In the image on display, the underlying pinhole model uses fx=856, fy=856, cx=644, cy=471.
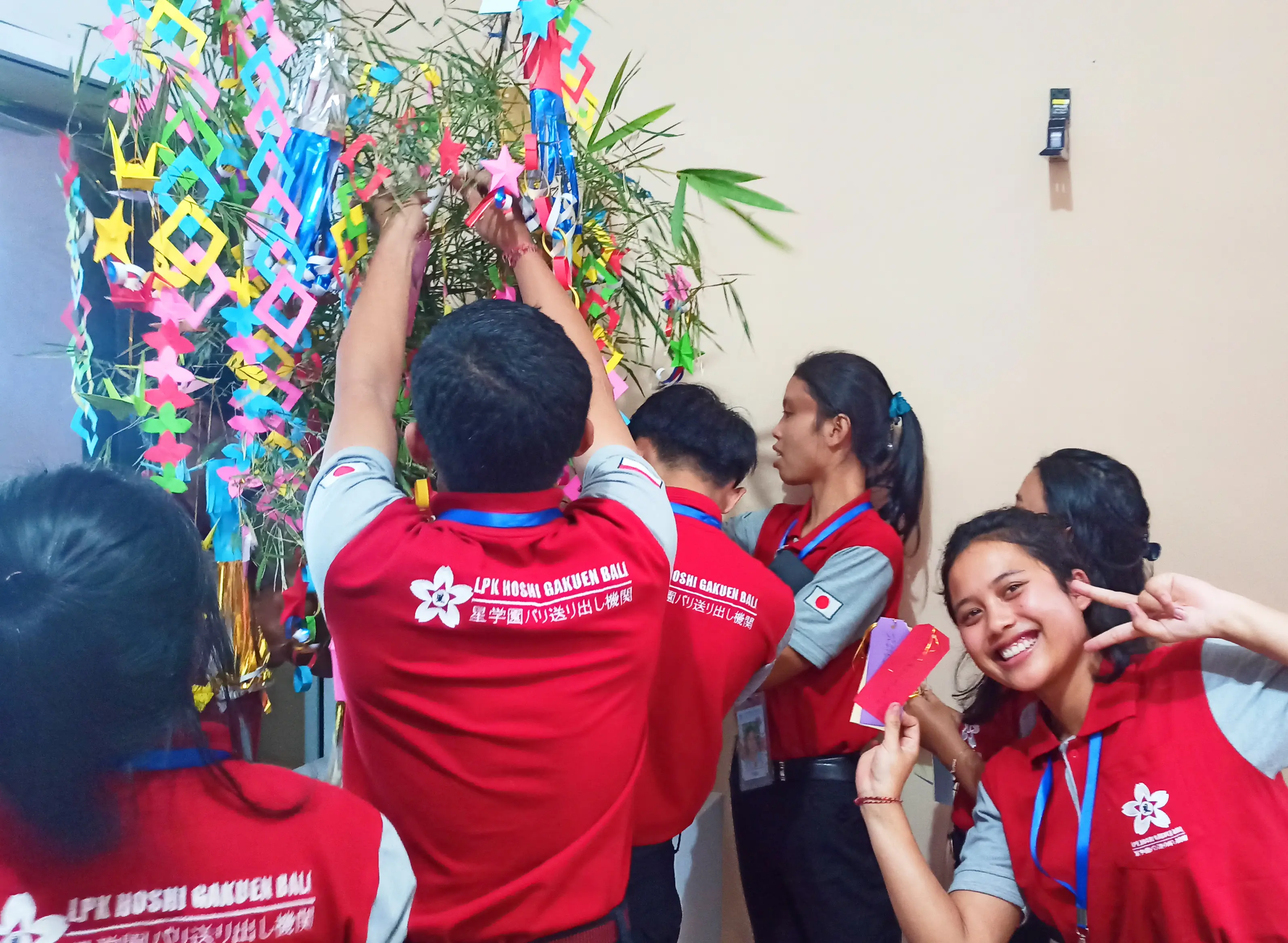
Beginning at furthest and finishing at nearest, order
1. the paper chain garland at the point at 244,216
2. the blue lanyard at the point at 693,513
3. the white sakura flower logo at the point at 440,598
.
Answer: the blue lanyard at the point at 693,513 → the paper chain garland at the point at 244,216 → the white sakura flower logo at the point at 440,598

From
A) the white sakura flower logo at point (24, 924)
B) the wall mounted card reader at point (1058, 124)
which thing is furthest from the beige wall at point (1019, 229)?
the white sakura flower logo at point (24, 924)

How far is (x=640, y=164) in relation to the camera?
5.13 feet

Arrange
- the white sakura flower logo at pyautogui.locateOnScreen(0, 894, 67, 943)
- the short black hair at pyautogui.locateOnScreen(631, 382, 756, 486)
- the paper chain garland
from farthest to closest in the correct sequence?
the short black hair at pyautogui.locateOnScreen(631, 382, 756, 486)
the paper chain garland
the white sakura flower logo at pyautogui.locateOnScreen(0, 894, 67, 943)

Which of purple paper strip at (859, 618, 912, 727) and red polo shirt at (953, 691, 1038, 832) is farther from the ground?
purple paper strip at (859, 618, 912, 727)

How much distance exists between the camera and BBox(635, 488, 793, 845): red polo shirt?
131 cm

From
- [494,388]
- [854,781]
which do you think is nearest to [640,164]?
[494,388]

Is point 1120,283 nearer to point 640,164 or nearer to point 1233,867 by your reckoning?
point 640,164

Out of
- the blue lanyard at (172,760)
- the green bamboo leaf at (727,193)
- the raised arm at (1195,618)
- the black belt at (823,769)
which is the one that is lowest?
the black belt at (823,769)

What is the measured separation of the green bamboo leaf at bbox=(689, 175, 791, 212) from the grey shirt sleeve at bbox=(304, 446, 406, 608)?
86 centimetres

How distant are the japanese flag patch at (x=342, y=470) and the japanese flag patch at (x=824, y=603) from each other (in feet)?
3.09

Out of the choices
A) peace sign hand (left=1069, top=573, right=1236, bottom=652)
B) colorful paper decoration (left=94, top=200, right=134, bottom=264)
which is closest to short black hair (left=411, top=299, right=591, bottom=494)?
colorful paper decoration (left=94, top=200, right=134, bottom=264)

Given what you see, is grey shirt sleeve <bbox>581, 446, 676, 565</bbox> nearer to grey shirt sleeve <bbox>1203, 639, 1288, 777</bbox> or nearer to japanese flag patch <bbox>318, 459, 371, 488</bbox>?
japanese flag patch <bbox>318, 459, 371, 488</bbox>

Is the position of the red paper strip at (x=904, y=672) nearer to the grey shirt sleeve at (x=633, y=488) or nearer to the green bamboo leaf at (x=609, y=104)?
the grey shirt sleeve at (x=633, y=488)

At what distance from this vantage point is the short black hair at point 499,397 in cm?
90
